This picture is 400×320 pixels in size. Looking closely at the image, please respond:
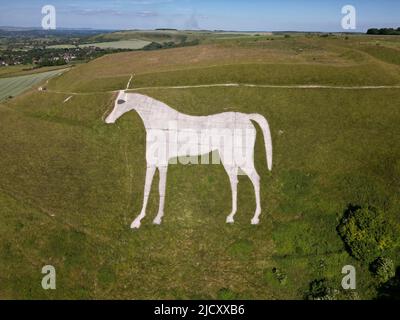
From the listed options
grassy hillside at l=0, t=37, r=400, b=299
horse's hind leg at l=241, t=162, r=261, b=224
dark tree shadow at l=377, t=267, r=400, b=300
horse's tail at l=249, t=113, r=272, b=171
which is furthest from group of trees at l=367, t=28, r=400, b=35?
dark tree shadow at l=377, t=267, r=400, b=300

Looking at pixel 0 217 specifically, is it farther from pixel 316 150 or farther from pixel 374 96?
pixel 374 96

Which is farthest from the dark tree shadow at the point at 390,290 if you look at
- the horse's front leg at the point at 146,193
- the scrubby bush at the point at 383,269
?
the horse's front leg at the point at 146,193

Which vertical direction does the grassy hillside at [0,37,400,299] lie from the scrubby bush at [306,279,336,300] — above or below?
above

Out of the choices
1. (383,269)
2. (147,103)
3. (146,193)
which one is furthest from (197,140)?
(383,269)

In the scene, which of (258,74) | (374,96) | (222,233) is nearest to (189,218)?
(222,233)

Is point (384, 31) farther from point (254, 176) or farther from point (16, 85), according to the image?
point (16, 85)

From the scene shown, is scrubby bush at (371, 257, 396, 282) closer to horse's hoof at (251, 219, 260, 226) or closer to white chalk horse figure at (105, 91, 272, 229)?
horse's hoof at (251, 219, 260, 226)

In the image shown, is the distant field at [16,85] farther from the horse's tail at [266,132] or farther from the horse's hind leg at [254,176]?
the horse's hind leg at [254,176]
